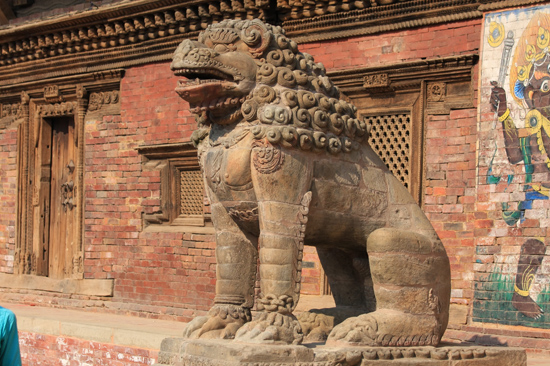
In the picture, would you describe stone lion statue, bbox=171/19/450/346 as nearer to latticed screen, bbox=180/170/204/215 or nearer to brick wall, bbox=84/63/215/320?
brick wall, bbox=84/63/215/320

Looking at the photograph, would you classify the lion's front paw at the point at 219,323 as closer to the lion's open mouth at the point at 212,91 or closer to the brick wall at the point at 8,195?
the lion's open mouth at the point at 212,91

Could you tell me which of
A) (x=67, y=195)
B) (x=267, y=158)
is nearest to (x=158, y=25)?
(x=67, y=195)

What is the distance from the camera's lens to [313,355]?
451 cm

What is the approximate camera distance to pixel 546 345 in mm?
7609

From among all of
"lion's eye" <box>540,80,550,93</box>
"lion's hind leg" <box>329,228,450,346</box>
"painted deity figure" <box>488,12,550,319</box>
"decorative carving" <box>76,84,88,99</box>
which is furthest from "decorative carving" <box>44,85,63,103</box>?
"lion's hind leg" <box>329,228,450,346</box>

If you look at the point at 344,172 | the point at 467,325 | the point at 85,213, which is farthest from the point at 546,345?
the point at 85,213

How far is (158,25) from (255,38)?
6769 mm

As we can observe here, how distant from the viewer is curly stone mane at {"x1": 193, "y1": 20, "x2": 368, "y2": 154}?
4758 mm

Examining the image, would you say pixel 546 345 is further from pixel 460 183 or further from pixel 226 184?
pixel 226 184

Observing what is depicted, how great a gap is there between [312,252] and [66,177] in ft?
16.7

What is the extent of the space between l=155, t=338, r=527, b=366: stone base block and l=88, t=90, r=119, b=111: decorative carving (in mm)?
7771

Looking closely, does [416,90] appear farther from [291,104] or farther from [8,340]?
[8,340]

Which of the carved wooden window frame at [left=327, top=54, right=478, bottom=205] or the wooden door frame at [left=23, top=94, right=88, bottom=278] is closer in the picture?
the carved wooden window frame at [left=327, top=54, right=478, bottom=205]

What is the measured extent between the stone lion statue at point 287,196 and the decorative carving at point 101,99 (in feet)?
23.9
